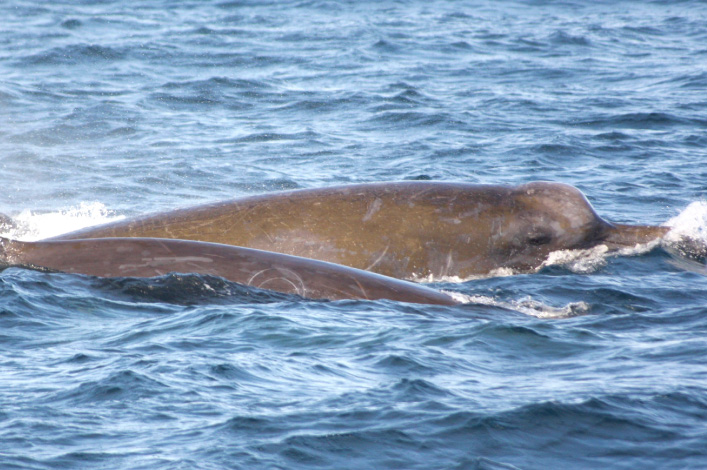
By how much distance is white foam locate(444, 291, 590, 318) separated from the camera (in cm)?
963

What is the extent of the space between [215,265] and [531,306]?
125 inches

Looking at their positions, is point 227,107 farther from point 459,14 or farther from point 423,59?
point 459,14

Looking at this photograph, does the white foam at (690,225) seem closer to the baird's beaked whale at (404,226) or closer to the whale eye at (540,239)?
the baird's beaked whale at (404,226)

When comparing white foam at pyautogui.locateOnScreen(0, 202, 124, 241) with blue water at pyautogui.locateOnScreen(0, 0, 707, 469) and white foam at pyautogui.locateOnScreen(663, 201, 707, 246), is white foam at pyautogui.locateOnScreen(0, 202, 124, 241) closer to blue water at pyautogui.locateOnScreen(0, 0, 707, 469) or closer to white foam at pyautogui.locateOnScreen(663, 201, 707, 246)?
blue water at pyautogui.locateOnScreen(0, 0, 707, 469)

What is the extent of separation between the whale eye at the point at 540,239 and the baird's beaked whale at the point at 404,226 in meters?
0.01

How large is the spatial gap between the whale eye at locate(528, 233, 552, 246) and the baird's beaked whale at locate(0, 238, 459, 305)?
208 cm

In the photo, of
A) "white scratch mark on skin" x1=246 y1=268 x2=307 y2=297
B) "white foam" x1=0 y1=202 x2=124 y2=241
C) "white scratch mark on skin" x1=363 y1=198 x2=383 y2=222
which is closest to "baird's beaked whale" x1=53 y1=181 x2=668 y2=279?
"white scratch mark on skin" x1=363 y1=198 x2=383 y2=222

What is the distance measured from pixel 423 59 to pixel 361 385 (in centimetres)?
2326

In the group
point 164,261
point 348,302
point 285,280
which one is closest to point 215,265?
point 164,261

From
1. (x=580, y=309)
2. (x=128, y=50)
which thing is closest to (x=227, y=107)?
(x=128, y=50)

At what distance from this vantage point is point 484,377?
26.1 feet

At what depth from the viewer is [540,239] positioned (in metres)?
11.4

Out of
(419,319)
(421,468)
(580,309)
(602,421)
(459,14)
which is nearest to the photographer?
(421,468)

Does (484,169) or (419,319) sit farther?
(484,169)
